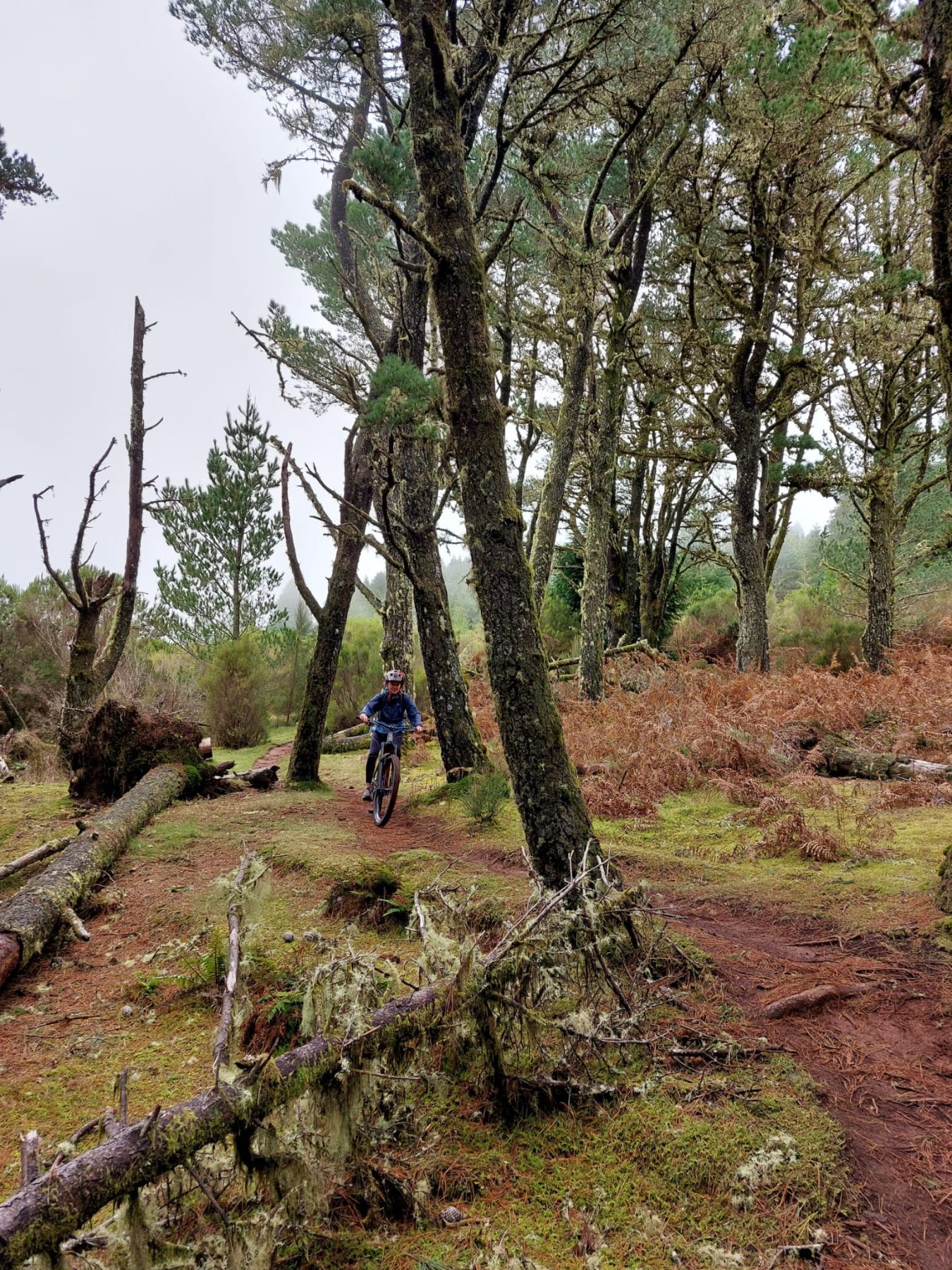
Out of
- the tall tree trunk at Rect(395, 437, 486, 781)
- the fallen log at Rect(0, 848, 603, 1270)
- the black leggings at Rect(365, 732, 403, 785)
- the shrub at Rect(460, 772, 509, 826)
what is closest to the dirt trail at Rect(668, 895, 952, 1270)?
the fallen log at Rect(0, 848, 603, 1270)

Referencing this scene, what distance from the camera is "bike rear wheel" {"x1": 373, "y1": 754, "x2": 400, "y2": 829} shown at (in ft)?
22.9

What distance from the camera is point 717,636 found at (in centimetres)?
1944

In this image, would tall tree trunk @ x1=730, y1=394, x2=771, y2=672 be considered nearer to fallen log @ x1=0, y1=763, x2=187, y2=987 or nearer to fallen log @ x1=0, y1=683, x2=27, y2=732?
fallen log @ x1=0, y1=763, x2=187, y2=987

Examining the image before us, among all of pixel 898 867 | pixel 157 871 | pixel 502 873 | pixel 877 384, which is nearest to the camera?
pixel 898 867

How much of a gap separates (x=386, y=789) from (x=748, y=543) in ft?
26.2

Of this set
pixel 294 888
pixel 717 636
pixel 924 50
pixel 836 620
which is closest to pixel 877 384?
pixel 836 620

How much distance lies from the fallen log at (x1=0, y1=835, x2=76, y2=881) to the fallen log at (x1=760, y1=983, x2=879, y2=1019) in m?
5.16

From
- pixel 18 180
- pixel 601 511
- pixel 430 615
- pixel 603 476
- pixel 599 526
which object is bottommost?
pixel 430 615

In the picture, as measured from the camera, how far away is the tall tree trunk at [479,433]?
3555 mm

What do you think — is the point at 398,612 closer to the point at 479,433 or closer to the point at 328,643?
the point at 328,643

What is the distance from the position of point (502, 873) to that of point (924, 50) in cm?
522

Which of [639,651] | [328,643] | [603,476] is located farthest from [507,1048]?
[639,651]

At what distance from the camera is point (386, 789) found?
7.08m

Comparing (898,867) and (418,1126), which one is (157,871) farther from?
(898,867)
